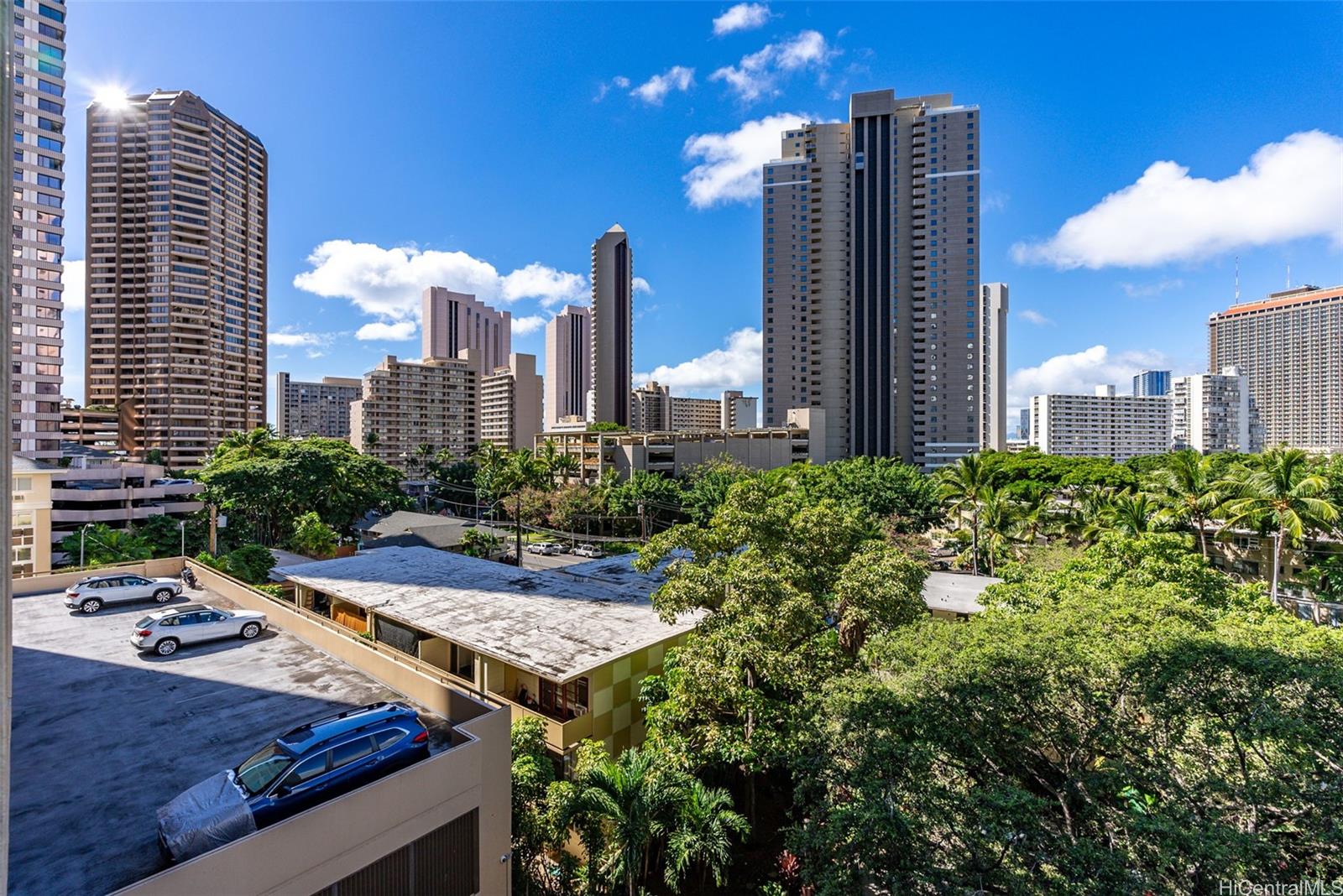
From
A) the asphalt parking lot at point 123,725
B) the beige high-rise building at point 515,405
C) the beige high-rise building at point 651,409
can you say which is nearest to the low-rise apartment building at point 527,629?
the asphalt parking lot at point 123,725

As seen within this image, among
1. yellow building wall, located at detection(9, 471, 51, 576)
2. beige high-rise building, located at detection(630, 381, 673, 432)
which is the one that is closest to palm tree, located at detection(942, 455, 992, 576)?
yellow building wall, located at detection(9, 471, 51, 576)

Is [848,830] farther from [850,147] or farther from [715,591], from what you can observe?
[850,147]

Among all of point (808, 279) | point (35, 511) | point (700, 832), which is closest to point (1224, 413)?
point (808, 279)

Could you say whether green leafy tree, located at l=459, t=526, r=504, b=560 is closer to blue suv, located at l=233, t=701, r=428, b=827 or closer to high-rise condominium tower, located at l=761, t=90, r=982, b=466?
blue suv, located at l=233, t=701, r=428, b=827

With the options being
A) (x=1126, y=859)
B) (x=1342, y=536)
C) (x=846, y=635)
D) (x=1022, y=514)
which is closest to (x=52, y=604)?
(x=846, y=635)

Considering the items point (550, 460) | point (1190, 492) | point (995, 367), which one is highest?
point (995, 367)

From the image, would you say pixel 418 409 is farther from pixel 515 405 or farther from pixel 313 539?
pixel 313 539

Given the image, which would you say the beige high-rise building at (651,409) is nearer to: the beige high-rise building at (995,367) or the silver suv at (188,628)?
the beige high-rise building at (995,367)
